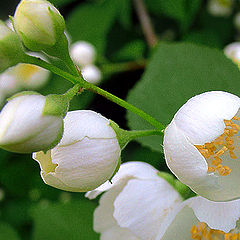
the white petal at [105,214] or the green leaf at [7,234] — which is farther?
the green leaf at [7,234]

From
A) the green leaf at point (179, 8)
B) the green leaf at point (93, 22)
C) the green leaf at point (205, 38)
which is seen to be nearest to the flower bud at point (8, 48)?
the green leaf at point (179, 8)

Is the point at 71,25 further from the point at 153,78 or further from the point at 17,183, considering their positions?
the point at 153,78

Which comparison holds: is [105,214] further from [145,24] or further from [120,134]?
[145,24]

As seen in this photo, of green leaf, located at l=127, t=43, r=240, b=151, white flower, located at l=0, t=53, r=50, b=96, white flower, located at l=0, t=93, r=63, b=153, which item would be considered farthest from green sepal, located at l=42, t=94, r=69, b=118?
white flower, located at l=0, t=53, r=50, b=96

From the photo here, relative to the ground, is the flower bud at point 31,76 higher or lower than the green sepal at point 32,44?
lower

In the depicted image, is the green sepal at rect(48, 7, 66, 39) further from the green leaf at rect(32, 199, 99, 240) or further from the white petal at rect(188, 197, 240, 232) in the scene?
the green leaf at rect(32, 199, 99, 240)

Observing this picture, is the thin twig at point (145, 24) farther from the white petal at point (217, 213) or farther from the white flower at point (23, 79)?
the white petal at point (217, 213)
